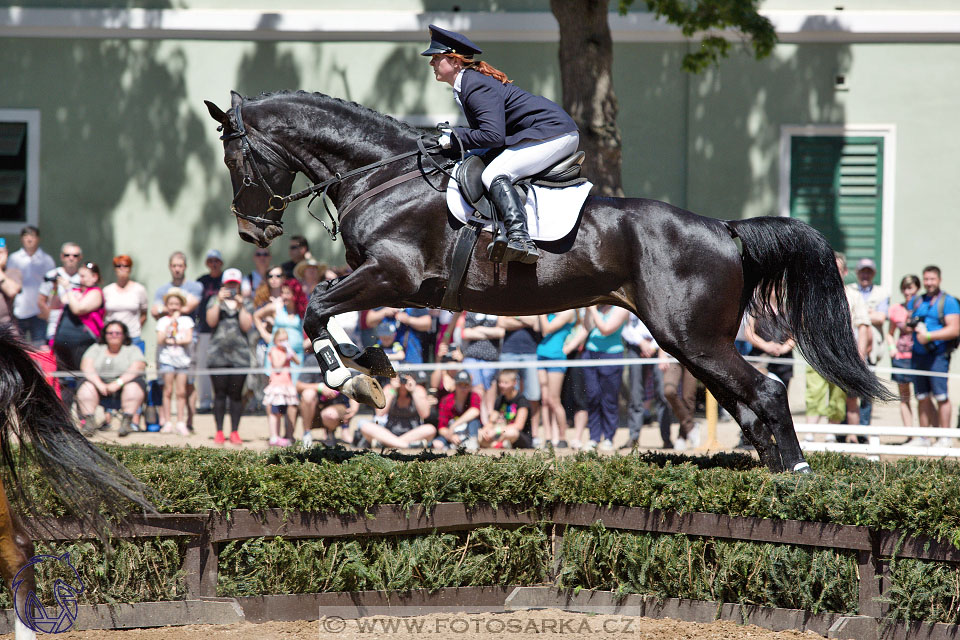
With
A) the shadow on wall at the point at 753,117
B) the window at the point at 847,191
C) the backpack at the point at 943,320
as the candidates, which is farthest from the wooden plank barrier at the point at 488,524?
the window at the point at 847,191

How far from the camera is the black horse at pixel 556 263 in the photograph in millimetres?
5504

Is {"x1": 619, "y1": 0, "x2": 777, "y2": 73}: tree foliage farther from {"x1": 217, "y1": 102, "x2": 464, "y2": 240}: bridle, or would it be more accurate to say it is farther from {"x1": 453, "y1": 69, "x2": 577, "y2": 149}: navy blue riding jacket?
{"x1": 217, "y1": 102, "x2": 464, "y2": 240}: bridle

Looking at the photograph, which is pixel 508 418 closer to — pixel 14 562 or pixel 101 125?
pixel 14 562

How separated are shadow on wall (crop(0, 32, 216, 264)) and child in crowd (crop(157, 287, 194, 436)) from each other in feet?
12.3

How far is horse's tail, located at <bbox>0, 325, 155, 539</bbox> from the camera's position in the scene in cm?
452

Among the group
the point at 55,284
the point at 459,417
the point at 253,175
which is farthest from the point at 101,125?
the point at 253,175

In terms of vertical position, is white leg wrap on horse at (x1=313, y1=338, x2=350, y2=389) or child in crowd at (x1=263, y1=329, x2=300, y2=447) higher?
white leg wrap on horse at (x1=313, y1=338, x2=350, y2=389)

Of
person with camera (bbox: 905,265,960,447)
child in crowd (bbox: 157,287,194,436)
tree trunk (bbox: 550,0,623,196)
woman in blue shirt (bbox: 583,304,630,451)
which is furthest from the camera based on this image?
tree trunk (bbox: 550,0,623,196)

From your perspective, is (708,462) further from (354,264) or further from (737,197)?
(737,197)

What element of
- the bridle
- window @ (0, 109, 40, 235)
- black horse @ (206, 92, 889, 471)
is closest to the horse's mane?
black horse @ (206, 92, 889, 471)

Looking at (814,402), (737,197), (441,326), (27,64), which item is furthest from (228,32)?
(814,402)

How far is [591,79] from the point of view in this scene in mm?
11539

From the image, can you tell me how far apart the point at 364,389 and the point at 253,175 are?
4.84 ft

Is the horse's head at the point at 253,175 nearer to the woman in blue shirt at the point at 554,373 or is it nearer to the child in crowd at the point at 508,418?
the child in crowd at the point at 508,418
